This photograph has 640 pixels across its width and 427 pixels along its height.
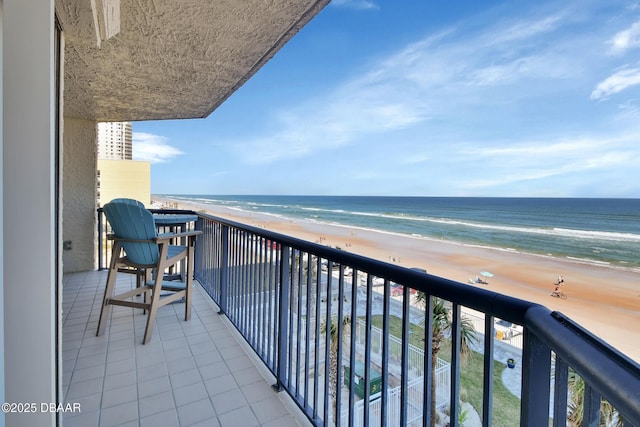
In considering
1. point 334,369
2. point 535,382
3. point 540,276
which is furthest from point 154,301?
point 540,276

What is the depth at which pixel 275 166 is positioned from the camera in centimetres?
3491

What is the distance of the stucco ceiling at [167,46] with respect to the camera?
1718 mm

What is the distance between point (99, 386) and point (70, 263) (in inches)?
123

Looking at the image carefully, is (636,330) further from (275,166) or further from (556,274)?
(275,166)

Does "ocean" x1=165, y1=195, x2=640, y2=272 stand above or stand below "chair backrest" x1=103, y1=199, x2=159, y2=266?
below

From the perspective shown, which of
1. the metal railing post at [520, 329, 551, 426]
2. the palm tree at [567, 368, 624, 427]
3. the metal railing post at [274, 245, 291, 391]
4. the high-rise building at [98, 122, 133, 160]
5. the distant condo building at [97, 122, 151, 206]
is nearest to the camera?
the palm tree at [567, 368, 624, 427]

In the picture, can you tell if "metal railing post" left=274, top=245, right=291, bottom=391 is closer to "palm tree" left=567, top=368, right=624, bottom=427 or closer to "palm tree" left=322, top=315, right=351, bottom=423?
"palm tree" left=322, top=315, right=351, bottom=423

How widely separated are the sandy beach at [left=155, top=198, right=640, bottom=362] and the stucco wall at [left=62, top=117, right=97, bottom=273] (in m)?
7.20

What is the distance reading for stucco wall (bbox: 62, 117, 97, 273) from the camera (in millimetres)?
3916

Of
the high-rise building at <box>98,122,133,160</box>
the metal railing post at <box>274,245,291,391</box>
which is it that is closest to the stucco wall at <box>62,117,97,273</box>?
the metal railing post at <box>274,245,291,391</box>

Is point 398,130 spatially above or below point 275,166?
above

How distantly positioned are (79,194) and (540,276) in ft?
44.1

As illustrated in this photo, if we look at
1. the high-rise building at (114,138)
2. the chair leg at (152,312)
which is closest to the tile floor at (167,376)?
the chair leg at (152,312)

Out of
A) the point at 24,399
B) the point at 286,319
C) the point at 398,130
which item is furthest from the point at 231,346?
the point at 398,130
